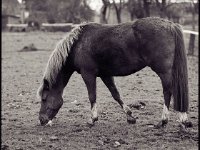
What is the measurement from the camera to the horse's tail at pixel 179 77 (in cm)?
520

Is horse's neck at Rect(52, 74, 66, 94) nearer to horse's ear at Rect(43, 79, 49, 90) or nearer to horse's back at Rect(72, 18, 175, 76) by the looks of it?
horse's ear at Rect(43, 79, 49, 90)

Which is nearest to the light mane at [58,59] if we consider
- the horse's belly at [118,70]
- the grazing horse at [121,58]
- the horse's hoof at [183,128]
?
the grazing horse at [121,58]

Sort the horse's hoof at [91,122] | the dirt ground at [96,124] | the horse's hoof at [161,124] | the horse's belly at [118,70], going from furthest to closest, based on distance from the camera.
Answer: the horse's hoof at [91,122], the horse's belly at [118,70], the horse's hoof at [161,124], the dirt ground at [96,124]

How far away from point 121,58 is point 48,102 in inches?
57.8

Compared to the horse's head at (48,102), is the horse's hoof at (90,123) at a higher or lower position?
lower

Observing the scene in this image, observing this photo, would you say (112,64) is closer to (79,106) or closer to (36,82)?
(79,106)

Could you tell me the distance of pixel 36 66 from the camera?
546 inches

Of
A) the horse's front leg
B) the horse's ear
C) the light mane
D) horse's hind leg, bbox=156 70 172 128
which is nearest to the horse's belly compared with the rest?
the horse's front leg

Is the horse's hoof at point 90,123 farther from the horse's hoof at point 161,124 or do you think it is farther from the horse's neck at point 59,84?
the horse's hoof at point 161,124

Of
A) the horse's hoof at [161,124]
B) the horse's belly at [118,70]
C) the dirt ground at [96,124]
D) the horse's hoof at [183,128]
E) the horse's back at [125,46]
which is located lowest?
the dirt ground at [96,124]

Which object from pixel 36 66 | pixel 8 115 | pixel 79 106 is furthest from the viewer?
pixel 36 66

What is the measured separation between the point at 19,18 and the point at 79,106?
190 ft

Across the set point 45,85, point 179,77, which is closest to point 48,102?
point 45,85

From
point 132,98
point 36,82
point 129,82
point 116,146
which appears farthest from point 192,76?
point 116,146
